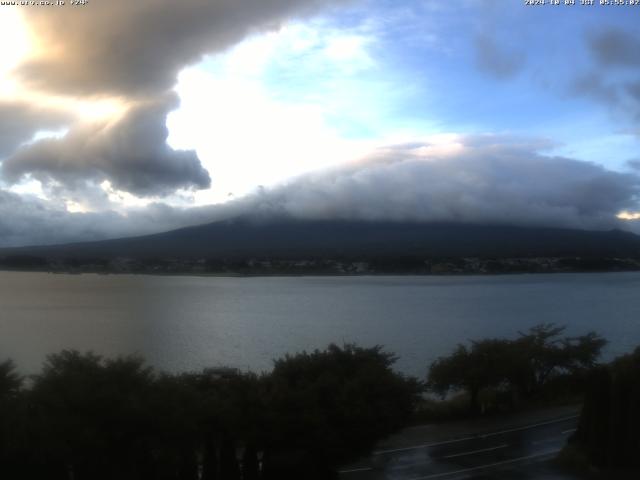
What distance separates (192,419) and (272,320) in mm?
32765

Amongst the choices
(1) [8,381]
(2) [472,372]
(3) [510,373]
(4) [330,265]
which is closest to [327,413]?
(1) [8,381]

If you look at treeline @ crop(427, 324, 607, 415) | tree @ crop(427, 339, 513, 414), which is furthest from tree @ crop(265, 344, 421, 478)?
tree @ crop(427, 339, 513, 414)

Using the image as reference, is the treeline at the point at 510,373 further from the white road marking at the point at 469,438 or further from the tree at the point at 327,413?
the tree at the point at 327,413

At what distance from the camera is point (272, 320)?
4175cm

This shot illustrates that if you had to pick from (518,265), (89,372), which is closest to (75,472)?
(89,372)

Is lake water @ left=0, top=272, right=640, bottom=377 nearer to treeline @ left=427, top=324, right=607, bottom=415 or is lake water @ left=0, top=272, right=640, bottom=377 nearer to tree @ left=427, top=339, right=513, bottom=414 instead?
treeline @ left=427, top=324, right=607, bottom=415

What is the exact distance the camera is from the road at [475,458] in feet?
34.0

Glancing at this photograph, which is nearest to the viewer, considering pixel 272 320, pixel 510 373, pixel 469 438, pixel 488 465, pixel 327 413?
pixel 327 413

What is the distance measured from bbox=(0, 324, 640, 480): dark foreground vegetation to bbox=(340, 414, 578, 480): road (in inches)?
22.4

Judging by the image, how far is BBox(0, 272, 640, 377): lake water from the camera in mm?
28781

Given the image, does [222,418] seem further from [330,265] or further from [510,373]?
[330,265]

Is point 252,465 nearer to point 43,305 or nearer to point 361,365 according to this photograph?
point 361,365

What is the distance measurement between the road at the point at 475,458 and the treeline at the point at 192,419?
0.62m

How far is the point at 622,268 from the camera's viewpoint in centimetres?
12056
